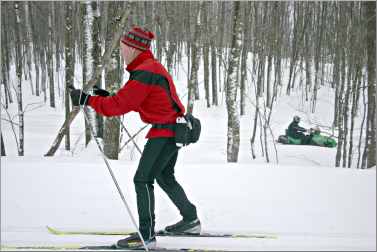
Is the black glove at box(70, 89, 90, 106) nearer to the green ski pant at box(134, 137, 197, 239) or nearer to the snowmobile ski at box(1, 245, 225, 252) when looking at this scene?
the green ski pant at box(134, 137, 197, 239)

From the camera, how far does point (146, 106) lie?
300 centimetres

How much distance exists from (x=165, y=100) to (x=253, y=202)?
175cm

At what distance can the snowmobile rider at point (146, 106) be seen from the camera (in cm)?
284

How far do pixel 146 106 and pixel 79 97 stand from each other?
0.50m

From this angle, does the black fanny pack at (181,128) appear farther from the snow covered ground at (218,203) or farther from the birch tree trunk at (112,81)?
the birch tree trunk at (112,81)

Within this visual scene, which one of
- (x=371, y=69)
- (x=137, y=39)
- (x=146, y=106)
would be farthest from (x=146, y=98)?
(x=371, y=69)

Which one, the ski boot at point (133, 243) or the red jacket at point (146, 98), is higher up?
the red jacket at point (146, 98)

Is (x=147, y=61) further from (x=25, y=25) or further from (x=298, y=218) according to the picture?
(x=25, y=25)

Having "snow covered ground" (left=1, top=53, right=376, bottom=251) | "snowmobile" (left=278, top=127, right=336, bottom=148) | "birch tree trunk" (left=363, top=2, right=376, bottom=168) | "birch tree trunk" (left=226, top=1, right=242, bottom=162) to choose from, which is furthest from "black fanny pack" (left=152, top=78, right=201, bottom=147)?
"snowmobile" (left=278, top=127, right=336, bottom=148)

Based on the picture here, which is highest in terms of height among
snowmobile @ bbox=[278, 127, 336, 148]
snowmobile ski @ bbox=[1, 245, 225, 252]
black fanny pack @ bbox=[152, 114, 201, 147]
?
black fanny pack @ bbox=[152, 114, 201, 147]

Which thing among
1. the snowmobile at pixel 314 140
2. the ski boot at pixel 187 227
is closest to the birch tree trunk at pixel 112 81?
the ski boot at pixel 187 227

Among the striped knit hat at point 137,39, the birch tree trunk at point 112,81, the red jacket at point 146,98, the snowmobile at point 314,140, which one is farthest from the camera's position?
the snowmobile at point 314,140

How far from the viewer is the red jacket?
283 cm

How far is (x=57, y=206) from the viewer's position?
3.99 m
